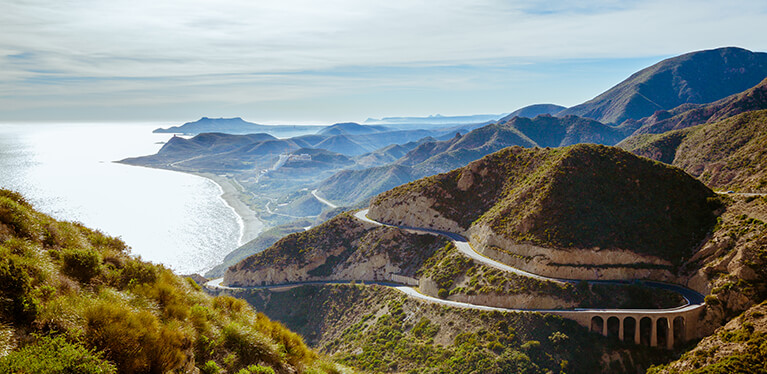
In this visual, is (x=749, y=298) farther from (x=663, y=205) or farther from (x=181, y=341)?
(x=181, y=341)

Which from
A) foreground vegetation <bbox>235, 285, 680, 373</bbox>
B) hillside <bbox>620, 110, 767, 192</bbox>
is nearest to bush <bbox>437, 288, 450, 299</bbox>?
foreground vegetation <bbox>235, 285, 680, 373</bbox>

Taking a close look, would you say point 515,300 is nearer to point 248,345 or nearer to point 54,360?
point 248,345

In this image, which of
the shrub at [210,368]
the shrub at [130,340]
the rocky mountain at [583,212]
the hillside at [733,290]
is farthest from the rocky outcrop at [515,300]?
the shrub at [130,340]

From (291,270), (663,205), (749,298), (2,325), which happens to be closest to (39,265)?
(2,325)

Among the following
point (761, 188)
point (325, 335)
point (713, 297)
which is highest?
point (761, 188)

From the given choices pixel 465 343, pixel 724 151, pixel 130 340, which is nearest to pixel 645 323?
pixel 465 343

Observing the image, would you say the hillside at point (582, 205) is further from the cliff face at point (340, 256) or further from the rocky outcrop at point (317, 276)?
the rocky outcrop at point (317, 276)

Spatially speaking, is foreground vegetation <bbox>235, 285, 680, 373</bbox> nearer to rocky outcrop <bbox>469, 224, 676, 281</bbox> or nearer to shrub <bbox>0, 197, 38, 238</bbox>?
rocky outcrop <bbox>469, 224, 676, 281</bbox>

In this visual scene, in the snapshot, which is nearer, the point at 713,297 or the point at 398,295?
the point at 713,297
